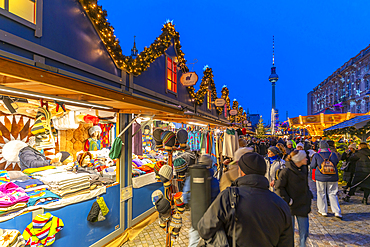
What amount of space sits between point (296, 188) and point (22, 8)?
18.6 feet

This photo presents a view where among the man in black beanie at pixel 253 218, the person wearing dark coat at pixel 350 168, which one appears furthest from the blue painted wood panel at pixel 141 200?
the person wearing dark coat at pixel 350 168

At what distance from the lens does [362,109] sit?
2664 cm

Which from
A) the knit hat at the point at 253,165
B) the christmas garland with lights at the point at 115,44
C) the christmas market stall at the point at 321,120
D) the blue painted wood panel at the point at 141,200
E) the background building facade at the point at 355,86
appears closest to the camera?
the knit hat at the point at 253,165

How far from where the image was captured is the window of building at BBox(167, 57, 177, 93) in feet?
24.7

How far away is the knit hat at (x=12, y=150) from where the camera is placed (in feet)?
15.0

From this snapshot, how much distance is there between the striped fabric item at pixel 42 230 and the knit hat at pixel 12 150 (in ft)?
8.14

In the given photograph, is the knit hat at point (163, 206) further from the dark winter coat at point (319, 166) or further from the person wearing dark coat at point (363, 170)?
the person wearing dark coat at point (363, 170)

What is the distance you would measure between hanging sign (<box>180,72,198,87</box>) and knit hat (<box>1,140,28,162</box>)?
5.99 meters

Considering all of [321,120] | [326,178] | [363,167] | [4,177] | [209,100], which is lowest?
[326,178]

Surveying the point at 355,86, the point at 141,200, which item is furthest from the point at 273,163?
the point at 355,86

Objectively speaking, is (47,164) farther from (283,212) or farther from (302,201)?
(302,201)

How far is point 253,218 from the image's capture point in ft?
6.12

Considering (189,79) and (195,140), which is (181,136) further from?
(189,79)

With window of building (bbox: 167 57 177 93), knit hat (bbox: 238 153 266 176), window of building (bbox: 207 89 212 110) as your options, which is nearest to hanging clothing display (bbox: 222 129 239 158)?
window of building (bbox: 167 57 177 93)
